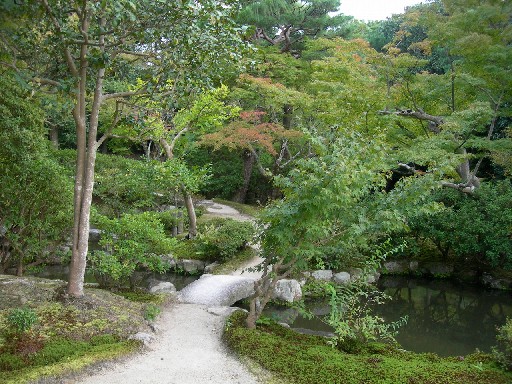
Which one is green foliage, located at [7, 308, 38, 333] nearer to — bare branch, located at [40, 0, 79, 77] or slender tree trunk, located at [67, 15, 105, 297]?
slender tree trunk, located at [67, 15, 105, 297]

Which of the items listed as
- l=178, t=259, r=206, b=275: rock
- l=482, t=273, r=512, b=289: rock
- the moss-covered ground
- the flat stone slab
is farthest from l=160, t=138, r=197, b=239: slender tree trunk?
l=482, t=273, r=512, b=289: rock

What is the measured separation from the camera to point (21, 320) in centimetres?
504

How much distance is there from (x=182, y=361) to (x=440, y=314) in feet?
23.1

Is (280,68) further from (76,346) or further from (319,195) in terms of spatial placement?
(76,346)

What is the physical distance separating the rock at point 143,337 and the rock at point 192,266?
18.5 feet

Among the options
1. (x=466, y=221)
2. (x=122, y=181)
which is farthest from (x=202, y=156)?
(x=466, y=221)

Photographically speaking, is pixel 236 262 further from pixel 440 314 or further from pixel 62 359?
pixel 62 359

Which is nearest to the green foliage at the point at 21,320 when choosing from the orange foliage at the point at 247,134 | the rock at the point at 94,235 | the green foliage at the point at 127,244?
the green foliage at the point at 127,244

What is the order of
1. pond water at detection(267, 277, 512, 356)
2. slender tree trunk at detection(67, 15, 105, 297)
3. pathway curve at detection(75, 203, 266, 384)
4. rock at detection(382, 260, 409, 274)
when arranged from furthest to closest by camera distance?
rock at detection(382, 260, 409, 274), pond water at detection(267, 277, 512, 356), slender tree trunk at detection(67, 15, 105, 297), pathway curve at detection(75, 203, 266, 384)

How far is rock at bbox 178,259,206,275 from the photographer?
11227 millimetres

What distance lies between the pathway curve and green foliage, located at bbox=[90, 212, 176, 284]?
127cm

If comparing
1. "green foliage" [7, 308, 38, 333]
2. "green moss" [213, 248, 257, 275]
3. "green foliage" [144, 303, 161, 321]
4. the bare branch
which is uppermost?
the bare branch

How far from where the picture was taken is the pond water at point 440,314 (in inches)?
317

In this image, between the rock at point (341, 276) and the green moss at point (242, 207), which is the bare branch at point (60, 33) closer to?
the rock at point (341, 276)
